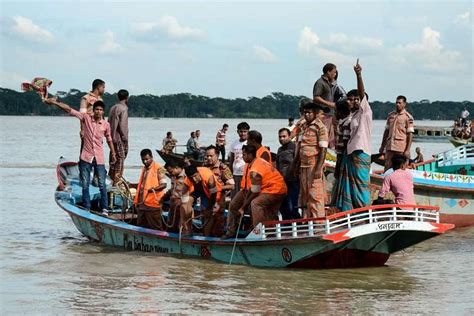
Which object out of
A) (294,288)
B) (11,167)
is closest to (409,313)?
(294,288)

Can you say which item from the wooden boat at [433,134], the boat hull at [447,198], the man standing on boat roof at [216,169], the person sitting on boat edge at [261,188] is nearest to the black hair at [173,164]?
the man standing on boat roof at [216,169]

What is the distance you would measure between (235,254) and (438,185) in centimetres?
542

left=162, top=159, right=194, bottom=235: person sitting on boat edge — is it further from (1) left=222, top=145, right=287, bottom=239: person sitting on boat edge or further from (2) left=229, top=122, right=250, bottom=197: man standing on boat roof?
(1) left=222, top=145, right=287, bottom=239: person sitting on boat edge

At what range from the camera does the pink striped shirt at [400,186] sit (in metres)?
11.9

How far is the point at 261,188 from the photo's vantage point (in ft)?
38.3

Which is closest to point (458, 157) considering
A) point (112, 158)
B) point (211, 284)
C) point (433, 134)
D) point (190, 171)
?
point (112, 158)

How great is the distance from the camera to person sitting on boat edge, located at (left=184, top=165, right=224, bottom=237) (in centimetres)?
1238

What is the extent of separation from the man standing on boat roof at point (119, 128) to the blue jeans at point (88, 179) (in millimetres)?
441

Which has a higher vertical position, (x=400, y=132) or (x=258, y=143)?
(x=400, y=132)

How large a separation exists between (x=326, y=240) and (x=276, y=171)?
1185mm

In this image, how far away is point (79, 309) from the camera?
383 inches

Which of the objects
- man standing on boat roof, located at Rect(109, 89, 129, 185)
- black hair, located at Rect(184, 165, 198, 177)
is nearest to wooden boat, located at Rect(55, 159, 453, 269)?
black hair, located at Rect(184, 165, 198, 177)

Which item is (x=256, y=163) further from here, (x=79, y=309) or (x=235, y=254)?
(x=79, y=309)

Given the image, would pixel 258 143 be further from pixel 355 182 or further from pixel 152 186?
pixel 152 186
